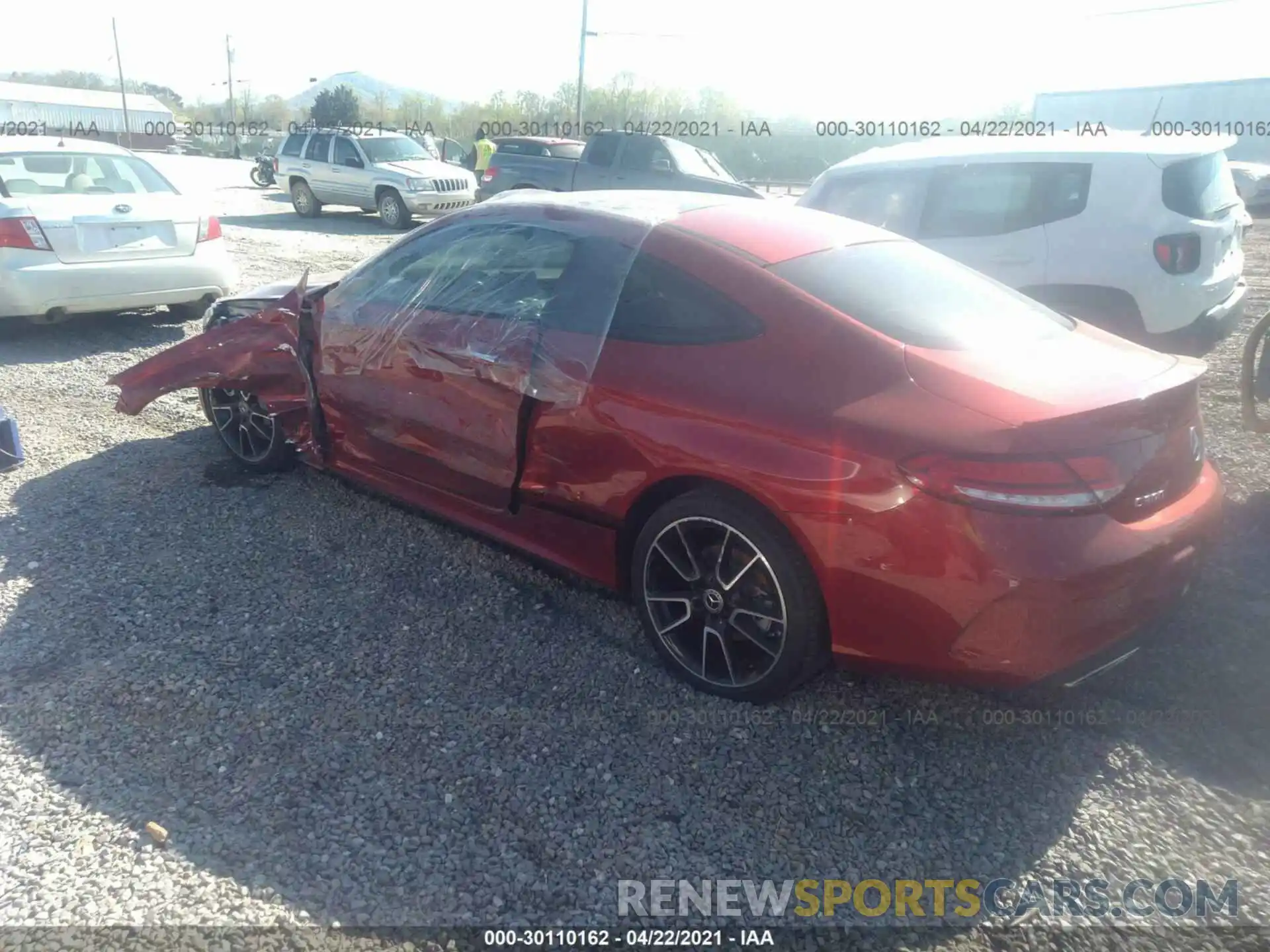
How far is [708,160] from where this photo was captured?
48.7ft

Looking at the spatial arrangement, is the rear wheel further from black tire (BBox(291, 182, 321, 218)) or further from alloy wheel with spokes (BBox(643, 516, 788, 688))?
alloy wheel with spokes (BBox(643, 516, 788, 688))

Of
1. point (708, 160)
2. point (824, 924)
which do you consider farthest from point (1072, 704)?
point (708, 160)

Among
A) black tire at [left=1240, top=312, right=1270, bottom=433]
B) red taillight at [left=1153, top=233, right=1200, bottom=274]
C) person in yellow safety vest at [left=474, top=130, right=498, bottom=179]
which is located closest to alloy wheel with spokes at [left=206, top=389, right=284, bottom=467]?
black tire at [left=1240, top=312, right=1270, bottom=433]

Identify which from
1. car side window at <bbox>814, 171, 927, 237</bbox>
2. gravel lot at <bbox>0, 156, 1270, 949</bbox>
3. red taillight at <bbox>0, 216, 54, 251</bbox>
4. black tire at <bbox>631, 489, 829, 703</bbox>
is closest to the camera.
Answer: gravel lot at <bbox>0, 156, 1270, 949</bbox>

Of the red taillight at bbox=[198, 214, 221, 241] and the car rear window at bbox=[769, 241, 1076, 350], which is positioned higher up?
the car rear window at bbox=[769, 241, 1076, 350]

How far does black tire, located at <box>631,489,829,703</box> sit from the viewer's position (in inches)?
111

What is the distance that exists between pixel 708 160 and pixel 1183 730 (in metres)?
13.3

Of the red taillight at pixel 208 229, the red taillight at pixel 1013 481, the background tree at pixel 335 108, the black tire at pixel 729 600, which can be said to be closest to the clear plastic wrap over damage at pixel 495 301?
the black tire at pixel 729 600

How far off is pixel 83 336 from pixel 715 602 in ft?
23.9

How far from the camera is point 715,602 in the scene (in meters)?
3.04

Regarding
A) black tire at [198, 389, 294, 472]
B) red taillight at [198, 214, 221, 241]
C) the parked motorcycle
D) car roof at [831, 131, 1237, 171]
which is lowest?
the parked motorcycle

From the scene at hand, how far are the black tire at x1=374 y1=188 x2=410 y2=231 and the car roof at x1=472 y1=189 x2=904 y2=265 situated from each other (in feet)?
44.8

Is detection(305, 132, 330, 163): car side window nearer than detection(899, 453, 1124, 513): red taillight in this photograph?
No

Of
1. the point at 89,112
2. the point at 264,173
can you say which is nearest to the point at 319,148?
the point at 264,173
